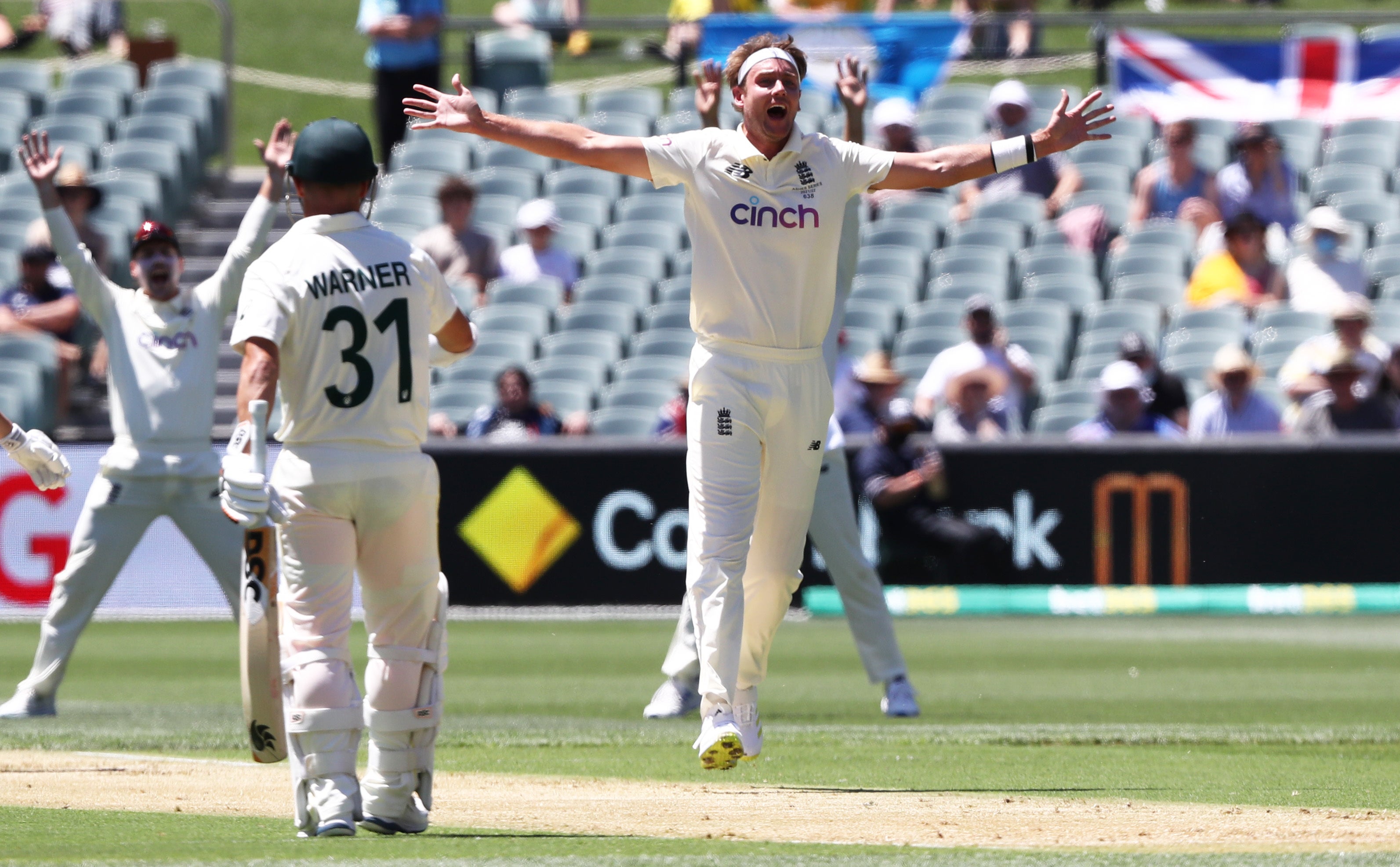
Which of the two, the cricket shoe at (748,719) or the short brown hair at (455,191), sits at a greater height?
the short brown hair at (455,191)

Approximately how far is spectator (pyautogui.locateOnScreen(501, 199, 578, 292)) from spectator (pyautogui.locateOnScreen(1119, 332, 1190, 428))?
5.23 m

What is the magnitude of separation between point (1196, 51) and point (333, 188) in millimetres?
14655

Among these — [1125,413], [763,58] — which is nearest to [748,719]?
[763,58]

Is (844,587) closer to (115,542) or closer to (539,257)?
(115,542)

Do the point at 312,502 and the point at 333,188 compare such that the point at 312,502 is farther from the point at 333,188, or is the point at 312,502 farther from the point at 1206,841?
the point at 1206,841

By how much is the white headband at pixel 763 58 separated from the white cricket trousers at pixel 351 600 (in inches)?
76.2

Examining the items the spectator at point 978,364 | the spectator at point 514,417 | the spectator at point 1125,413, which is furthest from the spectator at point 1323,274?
the spectator at point 514,417

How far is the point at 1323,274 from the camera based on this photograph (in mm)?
17000

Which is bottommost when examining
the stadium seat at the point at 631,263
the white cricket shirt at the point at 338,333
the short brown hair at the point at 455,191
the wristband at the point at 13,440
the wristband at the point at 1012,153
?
the stadium seat at the point at 631,263

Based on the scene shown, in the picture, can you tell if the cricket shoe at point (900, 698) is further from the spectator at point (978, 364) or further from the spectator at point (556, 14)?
the spectator at point (556, 14)

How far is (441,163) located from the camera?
20.5 metres

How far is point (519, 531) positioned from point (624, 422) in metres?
1.84

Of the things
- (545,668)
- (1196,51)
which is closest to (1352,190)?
(1196,51)

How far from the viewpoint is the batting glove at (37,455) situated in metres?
6.73
